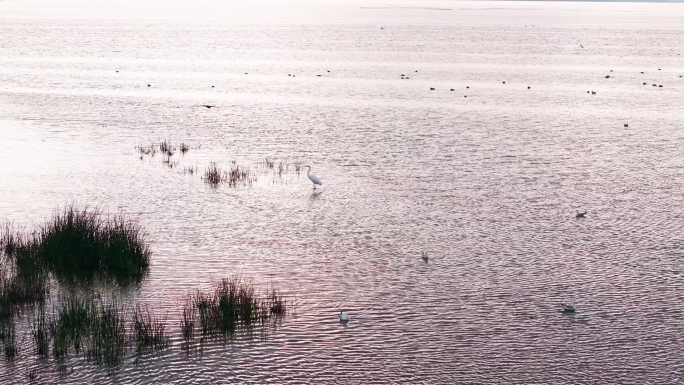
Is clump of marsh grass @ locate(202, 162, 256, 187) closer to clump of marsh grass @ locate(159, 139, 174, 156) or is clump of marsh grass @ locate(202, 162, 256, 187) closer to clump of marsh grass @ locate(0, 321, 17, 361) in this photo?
clump of marsh grass @ locate(159, 139, 174, 156)

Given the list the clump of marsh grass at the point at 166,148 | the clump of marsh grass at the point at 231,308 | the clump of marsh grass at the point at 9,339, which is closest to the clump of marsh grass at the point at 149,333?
the clump of marsh grass at the point at 231,308

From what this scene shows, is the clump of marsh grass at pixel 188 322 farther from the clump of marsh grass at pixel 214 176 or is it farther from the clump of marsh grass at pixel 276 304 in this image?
the clump of marsh grass at pixel 214 176

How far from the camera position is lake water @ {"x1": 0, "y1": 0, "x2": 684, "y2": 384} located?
1867cm

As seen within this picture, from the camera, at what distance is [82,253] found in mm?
23172

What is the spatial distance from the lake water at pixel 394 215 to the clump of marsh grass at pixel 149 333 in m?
0.34

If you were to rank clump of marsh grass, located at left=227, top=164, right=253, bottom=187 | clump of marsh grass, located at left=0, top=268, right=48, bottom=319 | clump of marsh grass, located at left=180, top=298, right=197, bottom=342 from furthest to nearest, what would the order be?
clump of marsh grass, located at left=227, top=164, right=253, bottom=187 < clump of marsh grass, located at left=0, top=268, right=48, bottom=319 < clump of marsh grass, located at left=180, top=298, right=197, bottom=342

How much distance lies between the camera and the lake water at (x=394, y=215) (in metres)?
18.7

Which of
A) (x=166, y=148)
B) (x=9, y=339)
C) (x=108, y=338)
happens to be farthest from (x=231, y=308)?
(x=166, y=148)

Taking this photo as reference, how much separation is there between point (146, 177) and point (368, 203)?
9850mm

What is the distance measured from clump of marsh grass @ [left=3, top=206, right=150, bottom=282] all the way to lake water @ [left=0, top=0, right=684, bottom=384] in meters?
0.89

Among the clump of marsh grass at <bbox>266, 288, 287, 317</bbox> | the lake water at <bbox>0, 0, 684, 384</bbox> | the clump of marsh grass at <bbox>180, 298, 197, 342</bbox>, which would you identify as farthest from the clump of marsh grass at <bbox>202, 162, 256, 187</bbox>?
the clump of marsh grass at <bbox>180, 298, 197, 342</bbox>

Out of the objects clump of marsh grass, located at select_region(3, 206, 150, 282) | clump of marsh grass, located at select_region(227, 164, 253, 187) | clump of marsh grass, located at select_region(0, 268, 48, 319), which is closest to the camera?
clump of marsh grass, located at select_region(0, 268, 48, 319)

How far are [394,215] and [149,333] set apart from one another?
13859 millimetres

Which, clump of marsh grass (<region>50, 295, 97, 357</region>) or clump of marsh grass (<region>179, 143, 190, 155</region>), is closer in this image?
clump of marsh grass (<region>50, 295, 97, 357</region>)
